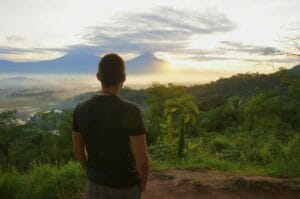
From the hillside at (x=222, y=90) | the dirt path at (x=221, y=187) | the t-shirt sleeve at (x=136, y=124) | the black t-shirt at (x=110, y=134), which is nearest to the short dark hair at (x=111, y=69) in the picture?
the black t-shirt at (x=110, y=134)

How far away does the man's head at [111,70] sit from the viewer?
2.90 m

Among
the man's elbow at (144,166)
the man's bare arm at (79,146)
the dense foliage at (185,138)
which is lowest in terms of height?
the dense foliage at (185,138)

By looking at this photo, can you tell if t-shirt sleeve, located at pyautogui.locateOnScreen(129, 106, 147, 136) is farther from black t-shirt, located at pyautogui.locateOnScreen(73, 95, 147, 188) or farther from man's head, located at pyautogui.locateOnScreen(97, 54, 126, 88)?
man's head, located at pyautogui.locateOnScreen(97, 54, 126, 88)

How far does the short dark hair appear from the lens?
9.52 ft

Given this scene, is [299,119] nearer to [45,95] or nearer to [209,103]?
[209,103]

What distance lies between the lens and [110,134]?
117 inches

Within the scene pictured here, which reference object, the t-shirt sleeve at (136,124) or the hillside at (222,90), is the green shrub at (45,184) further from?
the hillside at (222,90)

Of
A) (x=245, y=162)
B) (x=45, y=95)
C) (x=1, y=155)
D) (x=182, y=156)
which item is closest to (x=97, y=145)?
(x=182, y=156)

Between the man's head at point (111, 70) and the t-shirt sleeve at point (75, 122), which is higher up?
the man's head at point (111, 70)

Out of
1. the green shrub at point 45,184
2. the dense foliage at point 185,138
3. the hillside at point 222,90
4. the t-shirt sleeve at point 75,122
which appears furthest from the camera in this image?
the hillside at point 222,90

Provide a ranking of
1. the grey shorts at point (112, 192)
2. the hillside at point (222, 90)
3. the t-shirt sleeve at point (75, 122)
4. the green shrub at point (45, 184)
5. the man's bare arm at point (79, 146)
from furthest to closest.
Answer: the hillside at point (222, 90) < the green shrub at point (45, 184) < the man's bare arm at point (79, 146) < the t-shirt sleeve at point (75, 122) < the grey shorts at point (112, 192)

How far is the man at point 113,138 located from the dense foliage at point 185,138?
3615 millimetres

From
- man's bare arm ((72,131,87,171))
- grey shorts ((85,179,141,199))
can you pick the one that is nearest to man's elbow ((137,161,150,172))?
grey shorts ((85,179,141,199))

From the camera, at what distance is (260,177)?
23.7 feet
